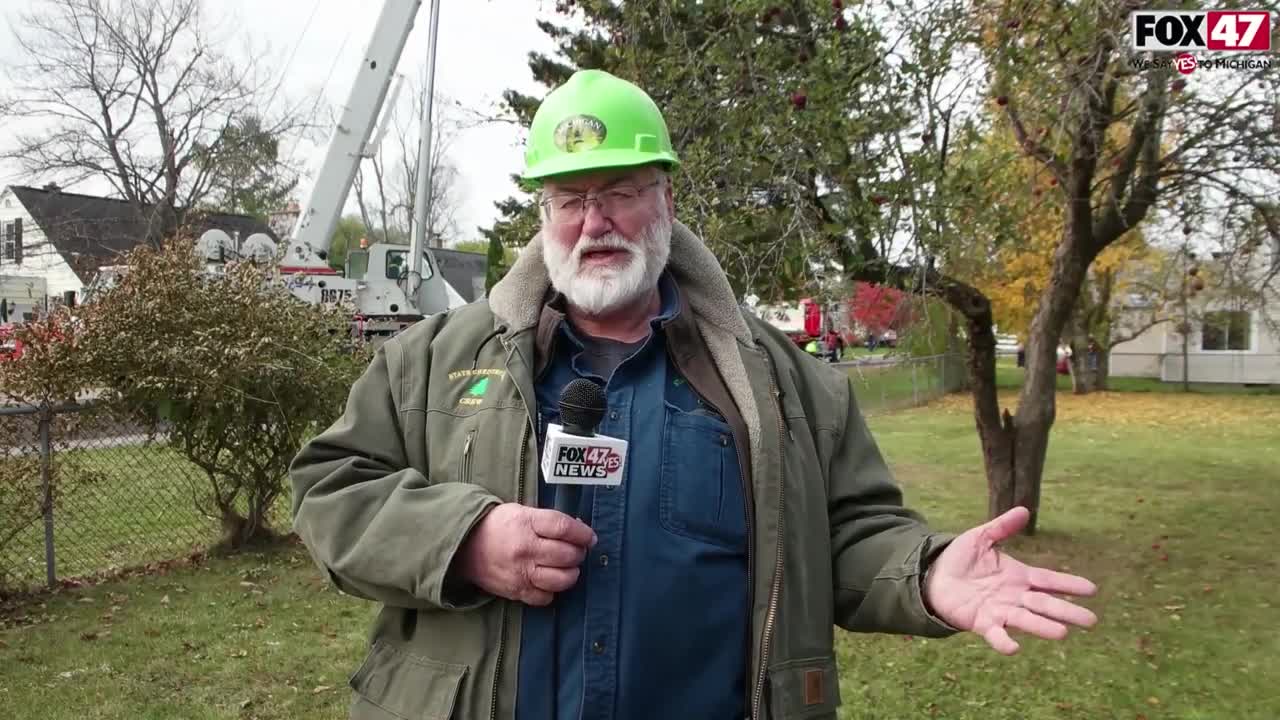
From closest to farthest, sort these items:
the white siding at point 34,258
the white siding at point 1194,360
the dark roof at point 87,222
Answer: the white siding at point 1194,360, the dark roof at point 87,222, the white siding at point 34,258

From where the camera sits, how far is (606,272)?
7.27 feet

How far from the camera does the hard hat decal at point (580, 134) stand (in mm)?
2158

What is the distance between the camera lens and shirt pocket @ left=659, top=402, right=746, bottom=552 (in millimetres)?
2025

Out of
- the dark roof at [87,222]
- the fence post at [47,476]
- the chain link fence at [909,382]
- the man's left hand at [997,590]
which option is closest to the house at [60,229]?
the dark roof at [87,222]

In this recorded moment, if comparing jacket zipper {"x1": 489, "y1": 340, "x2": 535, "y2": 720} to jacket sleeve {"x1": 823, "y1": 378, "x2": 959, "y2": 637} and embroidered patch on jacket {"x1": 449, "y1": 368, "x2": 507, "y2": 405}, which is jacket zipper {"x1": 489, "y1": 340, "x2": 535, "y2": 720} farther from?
jacket sleeve {"x1": 823, "y1": 378, "x2": 959, "y2": 637}

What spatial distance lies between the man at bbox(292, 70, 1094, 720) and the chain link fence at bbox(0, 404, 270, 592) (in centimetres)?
555

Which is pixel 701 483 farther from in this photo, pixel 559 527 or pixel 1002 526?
pixel 1002 526

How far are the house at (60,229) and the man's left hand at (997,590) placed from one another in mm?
30431

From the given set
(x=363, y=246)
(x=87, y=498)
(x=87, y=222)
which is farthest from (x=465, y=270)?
(x=87, y=498)

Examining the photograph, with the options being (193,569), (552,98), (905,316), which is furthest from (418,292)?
(552,98)

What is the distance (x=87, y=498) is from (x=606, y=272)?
6.85 meters

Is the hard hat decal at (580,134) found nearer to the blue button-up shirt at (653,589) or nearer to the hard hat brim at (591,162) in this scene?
the hard hat brim at (591,162)

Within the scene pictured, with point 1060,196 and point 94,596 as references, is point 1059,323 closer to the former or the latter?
point 1060,196

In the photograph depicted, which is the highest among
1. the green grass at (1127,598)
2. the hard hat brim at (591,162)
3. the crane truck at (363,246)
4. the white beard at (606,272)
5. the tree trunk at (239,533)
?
the crane truck at (363,246)
